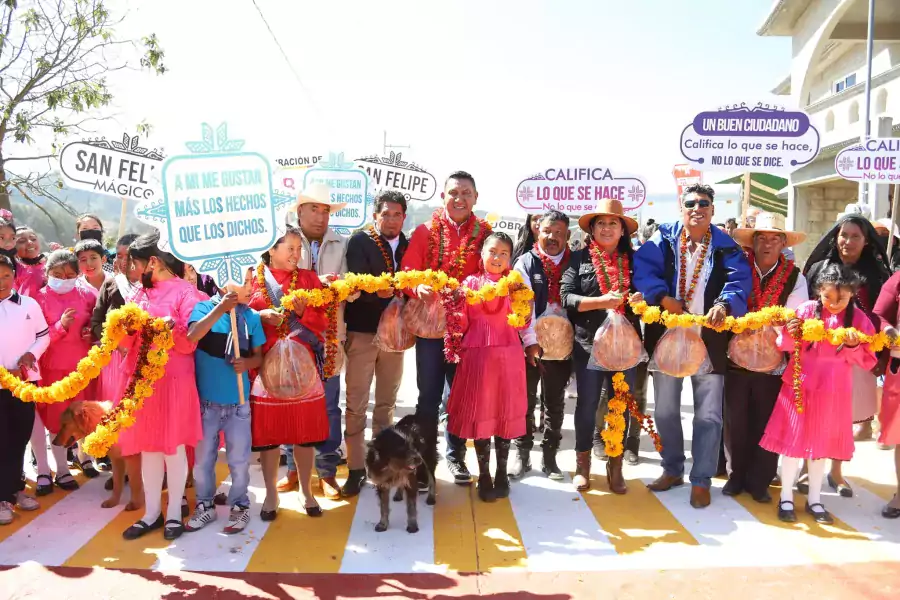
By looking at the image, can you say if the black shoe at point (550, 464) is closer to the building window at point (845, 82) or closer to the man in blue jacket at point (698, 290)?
the man in blue jacket at point (698, 290)

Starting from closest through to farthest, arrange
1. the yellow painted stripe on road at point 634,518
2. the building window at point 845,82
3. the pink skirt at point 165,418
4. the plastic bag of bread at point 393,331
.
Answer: the pink skirt at point 165,418 < the yellow painted stripe on road at point 634,518 < the plastic bag of bread at point 393,331 < the building window at point 845,82

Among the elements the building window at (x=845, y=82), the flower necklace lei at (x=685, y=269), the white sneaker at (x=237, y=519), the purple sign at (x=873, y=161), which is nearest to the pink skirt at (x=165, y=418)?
the white sneaker at (x=237, y=519)

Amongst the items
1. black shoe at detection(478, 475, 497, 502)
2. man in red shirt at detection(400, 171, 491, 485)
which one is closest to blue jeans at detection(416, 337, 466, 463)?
man in red shirt at detection(400, 171, 491, 485)

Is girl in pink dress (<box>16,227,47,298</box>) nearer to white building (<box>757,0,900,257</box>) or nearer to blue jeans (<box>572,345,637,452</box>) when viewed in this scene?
blue jeans (<box>572,345,637,452</box>)

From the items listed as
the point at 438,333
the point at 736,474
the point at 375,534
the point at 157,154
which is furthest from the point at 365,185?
the point at 736,474

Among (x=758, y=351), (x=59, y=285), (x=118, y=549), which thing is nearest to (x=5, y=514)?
(x=118, y=549)

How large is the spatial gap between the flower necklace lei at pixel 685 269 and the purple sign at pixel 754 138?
146 cm

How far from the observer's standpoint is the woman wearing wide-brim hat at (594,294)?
4.89 meters

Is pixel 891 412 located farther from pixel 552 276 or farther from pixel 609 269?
pixel 552 276

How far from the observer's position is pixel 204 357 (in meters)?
4.26

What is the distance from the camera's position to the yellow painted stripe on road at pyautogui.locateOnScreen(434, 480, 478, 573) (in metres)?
3.95

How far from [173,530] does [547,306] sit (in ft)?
10.5

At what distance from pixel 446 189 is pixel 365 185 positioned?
2498 millimetres

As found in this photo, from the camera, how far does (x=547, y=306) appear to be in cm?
523
